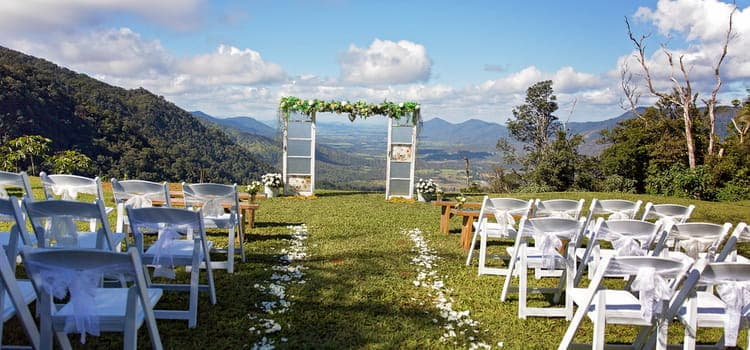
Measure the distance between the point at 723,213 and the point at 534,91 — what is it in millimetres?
22617

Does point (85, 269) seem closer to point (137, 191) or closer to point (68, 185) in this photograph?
point (137, 191)

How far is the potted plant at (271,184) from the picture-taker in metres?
12.2

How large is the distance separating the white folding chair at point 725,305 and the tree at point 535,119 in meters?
30.5

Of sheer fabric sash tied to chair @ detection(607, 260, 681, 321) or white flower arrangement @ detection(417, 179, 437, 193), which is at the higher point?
sheer fabric sash tied to chair @ detection(607, 260, 681, 321)

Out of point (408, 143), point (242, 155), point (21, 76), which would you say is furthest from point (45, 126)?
point (408, 143)

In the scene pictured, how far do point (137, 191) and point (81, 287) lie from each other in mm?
3252

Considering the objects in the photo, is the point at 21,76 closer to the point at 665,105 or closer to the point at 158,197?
the point at 158,197

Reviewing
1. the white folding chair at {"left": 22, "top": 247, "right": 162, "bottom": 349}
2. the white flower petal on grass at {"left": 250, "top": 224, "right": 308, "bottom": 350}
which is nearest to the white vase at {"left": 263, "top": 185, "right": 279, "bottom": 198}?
the white flower petal on grass at {"left": 250, "top": 224, "right": 308, "bottom": 350}

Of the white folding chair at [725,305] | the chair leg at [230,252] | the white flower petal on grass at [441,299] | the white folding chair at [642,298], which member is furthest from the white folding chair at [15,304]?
the white folding chair at [725,305]

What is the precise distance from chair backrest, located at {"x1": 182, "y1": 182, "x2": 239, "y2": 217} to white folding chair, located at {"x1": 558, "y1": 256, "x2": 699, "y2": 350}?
3.68 m

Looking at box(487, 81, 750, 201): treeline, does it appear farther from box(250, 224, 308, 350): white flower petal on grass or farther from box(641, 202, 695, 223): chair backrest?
box(250, 224, 308, 350): white flower petal on grass

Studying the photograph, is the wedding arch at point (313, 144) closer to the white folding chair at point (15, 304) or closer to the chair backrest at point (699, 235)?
the chair backrest at point (699, 235)

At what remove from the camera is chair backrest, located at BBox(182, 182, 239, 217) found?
548cm

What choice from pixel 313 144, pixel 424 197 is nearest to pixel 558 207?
pixel 424 197
